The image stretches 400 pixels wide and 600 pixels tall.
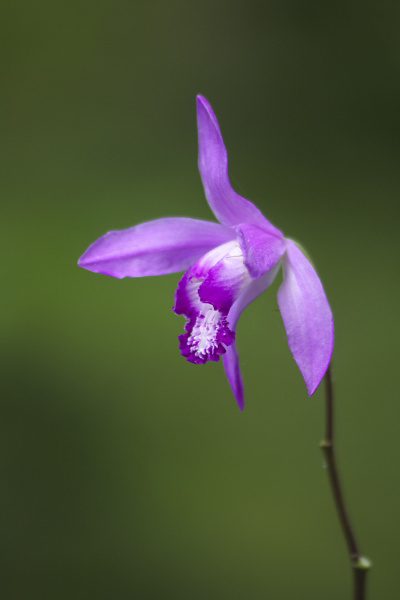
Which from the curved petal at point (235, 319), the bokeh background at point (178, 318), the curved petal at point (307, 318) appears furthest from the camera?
the bokeh background at point (178, 318)

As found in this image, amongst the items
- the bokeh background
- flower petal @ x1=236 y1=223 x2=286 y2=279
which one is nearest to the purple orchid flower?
flower petal @ x1=236 y1=223 x2=286 y2=279

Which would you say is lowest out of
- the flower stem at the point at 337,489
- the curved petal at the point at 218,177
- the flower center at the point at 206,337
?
the flower stem at the point at 337,489

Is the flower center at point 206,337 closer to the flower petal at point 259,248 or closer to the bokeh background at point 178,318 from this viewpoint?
the flower petal at point 259,248

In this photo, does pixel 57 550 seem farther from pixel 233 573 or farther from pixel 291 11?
→ pixel 291 11

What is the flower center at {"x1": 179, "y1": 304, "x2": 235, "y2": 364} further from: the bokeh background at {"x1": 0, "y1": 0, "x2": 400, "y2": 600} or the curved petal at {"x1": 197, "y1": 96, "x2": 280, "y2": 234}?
the bokeh background at {"x1": 0, "y1": 0, "x2": 400, "y2": 600}

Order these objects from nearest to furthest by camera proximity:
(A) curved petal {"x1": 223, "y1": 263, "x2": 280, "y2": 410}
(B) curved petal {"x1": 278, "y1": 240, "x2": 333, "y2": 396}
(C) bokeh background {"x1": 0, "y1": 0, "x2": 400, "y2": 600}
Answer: (B) curved petal {"x1": 278, "y1": 240, "x2": 333, "y2": 396} → (A) curved petal {"x1": 223, "y1": 263, "x2": 280, "y2": 410} → (C) bokeh background {"x1": 0, "y1": 0, "x2": 400, "y2": 600}

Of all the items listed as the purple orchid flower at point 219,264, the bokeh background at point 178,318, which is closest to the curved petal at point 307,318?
the purple orchid flower at point 219,264
